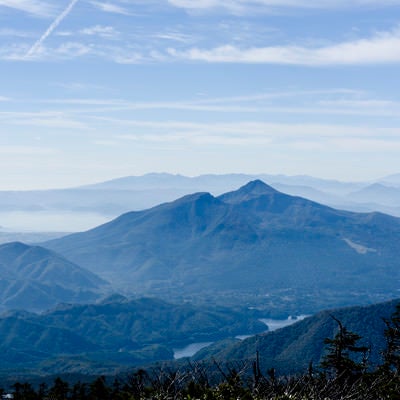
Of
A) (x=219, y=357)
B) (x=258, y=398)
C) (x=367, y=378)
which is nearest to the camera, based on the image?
(x=258, y=398)

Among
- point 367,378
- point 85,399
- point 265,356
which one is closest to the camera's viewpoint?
point 367,378

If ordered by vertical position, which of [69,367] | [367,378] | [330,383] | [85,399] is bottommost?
[69,367]

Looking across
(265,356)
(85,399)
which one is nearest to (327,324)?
(265,356)

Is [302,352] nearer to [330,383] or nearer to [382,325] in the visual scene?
[382,325]

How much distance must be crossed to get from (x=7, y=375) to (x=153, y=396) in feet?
497

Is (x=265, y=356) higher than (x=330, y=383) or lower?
lower

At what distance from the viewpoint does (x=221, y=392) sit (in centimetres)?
2645

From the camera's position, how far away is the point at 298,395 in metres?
26.1

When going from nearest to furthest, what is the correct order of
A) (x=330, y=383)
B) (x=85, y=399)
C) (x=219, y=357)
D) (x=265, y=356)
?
(x=330, y=383), (x=85, y=399), (x=265, y=356), (x=219, y=357)

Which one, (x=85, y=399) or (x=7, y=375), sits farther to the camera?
(x=7, y=375)

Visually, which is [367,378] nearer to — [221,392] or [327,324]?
[221,392]

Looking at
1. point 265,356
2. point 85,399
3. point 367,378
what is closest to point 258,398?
point 367,378

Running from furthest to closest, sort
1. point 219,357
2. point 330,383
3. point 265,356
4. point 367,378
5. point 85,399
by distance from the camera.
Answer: point 219,357
point 265,356
point 85,399
point 367,378
point 330,383

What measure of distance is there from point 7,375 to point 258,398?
506 feet
